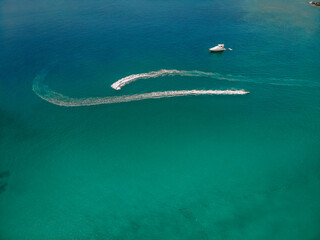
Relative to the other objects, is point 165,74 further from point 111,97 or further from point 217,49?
point 217,49

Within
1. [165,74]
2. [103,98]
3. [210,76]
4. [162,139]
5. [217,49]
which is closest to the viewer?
[162,139]

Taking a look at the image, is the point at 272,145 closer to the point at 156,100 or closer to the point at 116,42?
the point at 156,100

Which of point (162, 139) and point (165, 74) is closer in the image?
point (162, 139)

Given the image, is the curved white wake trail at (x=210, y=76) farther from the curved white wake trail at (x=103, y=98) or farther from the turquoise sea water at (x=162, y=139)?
the curved white wake trail at (x=103, y=98)

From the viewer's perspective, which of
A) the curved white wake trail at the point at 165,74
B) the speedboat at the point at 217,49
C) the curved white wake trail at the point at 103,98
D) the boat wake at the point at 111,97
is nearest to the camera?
the curved white wake trail at the point at 103,98

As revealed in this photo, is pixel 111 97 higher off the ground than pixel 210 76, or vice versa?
pixel 210 76

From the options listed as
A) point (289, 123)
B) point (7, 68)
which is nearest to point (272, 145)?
point (289, 123)

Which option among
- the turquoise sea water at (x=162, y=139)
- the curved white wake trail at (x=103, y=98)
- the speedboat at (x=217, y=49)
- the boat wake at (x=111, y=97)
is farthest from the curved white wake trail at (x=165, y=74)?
the speedboat at (x=217, y=49)

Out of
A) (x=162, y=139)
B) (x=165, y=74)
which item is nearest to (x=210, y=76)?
(x=165, y=74)
